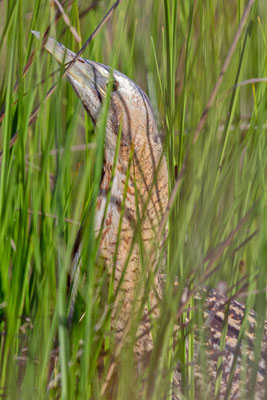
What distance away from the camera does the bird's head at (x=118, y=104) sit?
1.40 metres

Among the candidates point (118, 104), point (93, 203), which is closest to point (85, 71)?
point (118, 104)

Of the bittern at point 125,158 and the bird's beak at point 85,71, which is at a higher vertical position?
the bird's beak at point 85,71

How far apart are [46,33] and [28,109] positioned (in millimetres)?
226

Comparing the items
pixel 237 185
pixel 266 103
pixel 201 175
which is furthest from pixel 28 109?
pixel 237 185

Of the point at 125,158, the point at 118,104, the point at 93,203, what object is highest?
the point at 118,104

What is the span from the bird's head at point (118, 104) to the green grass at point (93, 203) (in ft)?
0.12

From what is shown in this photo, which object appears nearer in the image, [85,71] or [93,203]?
[93,203]

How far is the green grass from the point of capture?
0.93m

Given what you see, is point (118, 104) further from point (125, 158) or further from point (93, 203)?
point (93, 203)

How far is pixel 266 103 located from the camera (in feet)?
4.01

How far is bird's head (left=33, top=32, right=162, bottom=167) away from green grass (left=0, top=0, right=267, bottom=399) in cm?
4

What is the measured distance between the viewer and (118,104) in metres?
1.42

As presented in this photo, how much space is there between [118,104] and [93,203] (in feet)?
Result: 1.80

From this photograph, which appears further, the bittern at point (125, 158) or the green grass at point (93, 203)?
the bittern at point (125, 158)
